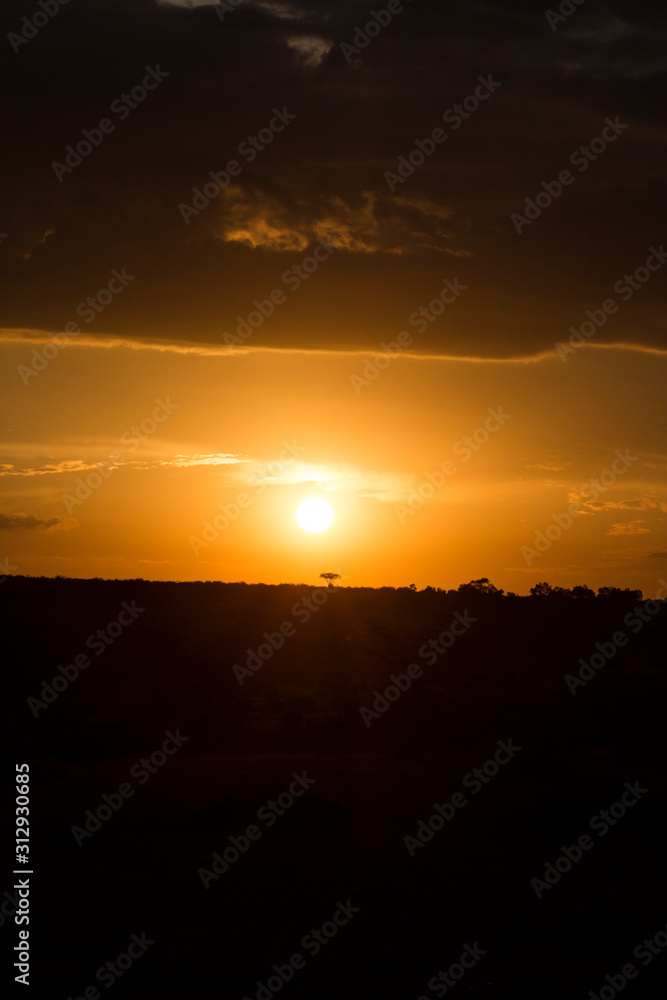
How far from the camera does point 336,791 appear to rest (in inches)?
762

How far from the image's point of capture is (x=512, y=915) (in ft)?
39.7

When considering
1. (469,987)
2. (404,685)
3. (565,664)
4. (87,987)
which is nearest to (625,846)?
(469,987)

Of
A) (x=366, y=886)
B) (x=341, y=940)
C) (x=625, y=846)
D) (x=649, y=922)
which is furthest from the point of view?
(x=625, y=846)

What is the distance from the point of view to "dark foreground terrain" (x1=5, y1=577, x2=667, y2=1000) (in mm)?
10734

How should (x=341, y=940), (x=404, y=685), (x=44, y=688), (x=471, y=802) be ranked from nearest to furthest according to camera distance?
1. (x=341, y=940)
2. (x=471, y=802)
3. (x=44, y=688)
4. (x=404, y=685)

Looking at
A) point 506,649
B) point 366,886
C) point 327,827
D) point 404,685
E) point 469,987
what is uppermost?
point 506,649

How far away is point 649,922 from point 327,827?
6.41m

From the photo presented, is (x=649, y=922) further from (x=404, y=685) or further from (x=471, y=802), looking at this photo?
(x=404, y=685)

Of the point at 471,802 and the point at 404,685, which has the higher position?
the point at 404,685

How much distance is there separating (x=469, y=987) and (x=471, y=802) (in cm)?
917

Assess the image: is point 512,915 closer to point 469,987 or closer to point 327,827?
point 469,987

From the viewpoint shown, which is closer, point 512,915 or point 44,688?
point 512,915

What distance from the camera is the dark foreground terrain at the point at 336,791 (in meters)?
10.7

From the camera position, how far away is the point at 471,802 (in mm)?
18922
